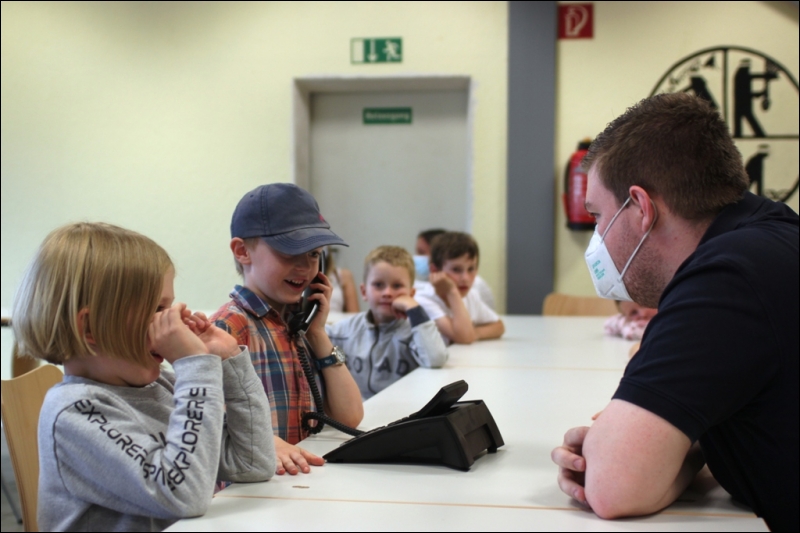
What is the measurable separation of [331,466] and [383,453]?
98 millimetres

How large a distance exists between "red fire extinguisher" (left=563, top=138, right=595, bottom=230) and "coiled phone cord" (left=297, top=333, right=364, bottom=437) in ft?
12.1

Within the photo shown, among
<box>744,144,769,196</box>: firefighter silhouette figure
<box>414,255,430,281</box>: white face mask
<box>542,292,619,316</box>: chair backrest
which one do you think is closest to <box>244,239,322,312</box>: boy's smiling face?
<box>414,255,430,281</box>: white face mask

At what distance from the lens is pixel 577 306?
4.68 m

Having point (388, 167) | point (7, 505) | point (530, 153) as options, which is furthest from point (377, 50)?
point (7, 505)

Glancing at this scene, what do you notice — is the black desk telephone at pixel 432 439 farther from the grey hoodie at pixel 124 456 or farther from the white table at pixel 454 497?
the grey hoodie at pixel 124 456

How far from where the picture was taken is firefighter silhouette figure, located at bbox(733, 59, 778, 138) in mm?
5125

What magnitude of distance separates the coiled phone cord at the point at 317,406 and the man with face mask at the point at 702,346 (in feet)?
1.83

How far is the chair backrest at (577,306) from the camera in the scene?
4516 mm

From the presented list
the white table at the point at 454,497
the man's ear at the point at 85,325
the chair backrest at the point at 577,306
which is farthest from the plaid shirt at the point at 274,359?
the chair backrest at the point at 577,306

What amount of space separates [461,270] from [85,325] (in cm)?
244

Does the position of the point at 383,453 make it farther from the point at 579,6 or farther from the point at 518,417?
the point at 579,6

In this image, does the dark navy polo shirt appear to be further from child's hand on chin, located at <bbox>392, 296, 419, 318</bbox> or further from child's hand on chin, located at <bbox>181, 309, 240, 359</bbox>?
child's hand on chin, located at <bbox>392, 296, 419, 318</bbox>

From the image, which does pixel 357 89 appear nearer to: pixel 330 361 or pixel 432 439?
pixel 330 361

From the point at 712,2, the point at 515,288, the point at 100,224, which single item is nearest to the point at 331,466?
the point at 100,224
